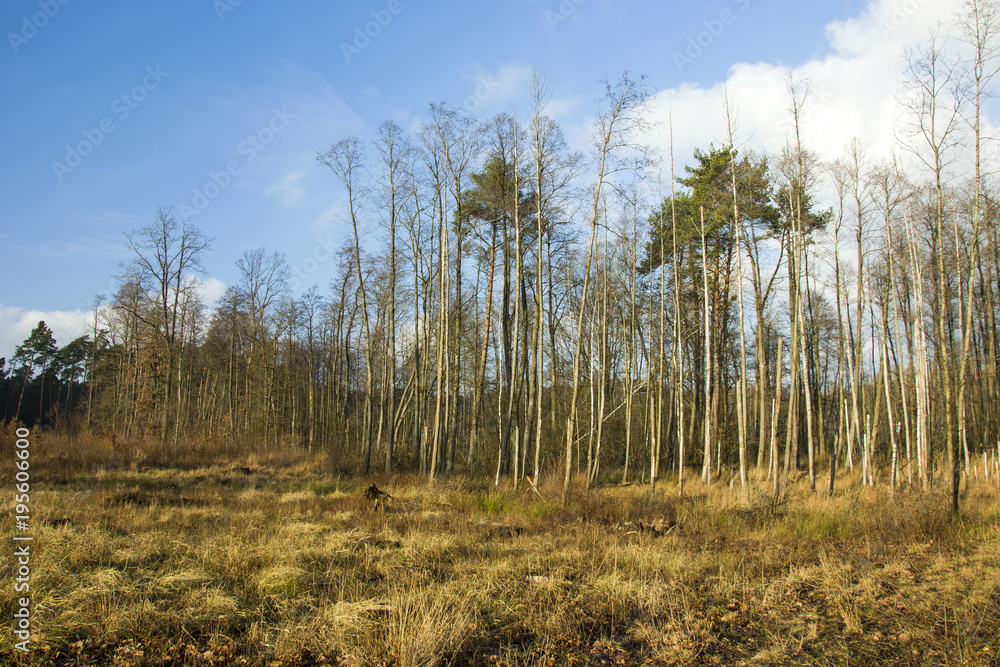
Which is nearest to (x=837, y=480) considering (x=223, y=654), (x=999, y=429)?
(x=999, y=429)

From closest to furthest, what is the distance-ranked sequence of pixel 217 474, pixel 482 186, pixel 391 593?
pixel 391 593 < pixel 217 474 < pixel 482 186

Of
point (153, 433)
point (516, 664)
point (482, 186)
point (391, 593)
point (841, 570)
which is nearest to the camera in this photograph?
point (516, 664)

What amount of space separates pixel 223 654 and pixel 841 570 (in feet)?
23.0

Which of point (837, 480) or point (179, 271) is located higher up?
point (179, 271)

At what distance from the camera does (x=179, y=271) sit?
21.2 m

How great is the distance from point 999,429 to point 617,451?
41.5 feet

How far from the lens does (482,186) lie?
632 inches

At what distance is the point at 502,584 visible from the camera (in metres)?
5.62

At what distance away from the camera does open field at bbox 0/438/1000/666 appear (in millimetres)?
4043

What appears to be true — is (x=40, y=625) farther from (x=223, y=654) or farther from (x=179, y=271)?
(x=179, y=271)

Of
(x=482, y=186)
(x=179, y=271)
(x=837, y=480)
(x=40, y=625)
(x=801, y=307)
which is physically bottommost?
(x=837, y=480)

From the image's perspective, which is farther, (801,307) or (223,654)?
(801,307)

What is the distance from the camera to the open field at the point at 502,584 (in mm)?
4043

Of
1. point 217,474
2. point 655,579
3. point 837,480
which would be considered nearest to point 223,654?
point 655,579
